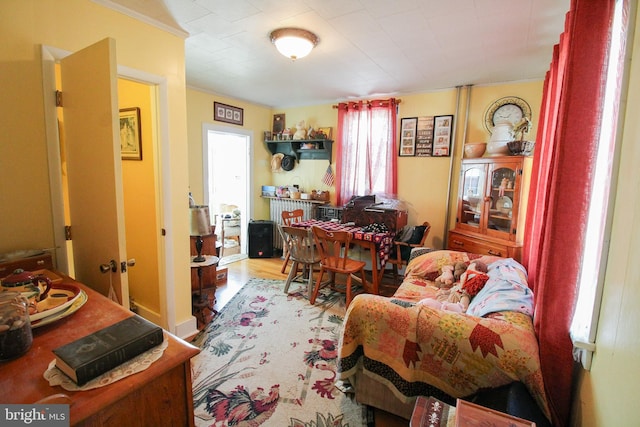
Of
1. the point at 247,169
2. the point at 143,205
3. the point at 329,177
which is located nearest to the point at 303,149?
the point at 329,177

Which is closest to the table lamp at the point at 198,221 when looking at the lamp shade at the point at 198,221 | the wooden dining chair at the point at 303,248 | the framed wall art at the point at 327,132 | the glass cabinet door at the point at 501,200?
the lamp shade at the point at 198,221

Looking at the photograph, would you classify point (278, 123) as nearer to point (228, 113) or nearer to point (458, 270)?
point (228, 113)

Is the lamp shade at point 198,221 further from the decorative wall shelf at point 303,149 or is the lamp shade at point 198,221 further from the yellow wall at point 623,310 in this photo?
the yellow wall at point 623,310

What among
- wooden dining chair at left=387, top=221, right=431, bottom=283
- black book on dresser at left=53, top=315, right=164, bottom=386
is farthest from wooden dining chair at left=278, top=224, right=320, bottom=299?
black book on dresser at left=53, top=315, right=164, bottom=386

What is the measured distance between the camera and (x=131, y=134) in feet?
7.93

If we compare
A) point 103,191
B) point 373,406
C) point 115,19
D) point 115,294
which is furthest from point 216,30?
point 373,406

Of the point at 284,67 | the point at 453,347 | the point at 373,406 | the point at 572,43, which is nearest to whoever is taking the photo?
Result: the point at 572,43

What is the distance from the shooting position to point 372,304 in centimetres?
157

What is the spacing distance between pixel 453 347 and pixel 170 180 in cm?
218

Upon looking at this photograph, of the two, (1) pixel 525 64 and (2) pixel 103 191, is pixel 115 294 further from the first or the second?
(1) pixel 525 64

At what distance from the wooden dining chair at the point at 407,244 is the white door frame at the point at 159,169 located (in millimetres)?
→ 2379

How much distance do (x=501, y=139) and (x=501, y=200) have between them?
0.62 metres

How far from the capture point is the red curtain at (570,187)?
44.8 inches

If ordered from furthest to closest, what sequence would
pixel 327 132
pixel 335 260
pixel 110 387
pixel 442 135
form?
pixel 327 132 < pixel 442 135 < pixel 335 260 < pixel 110 387
